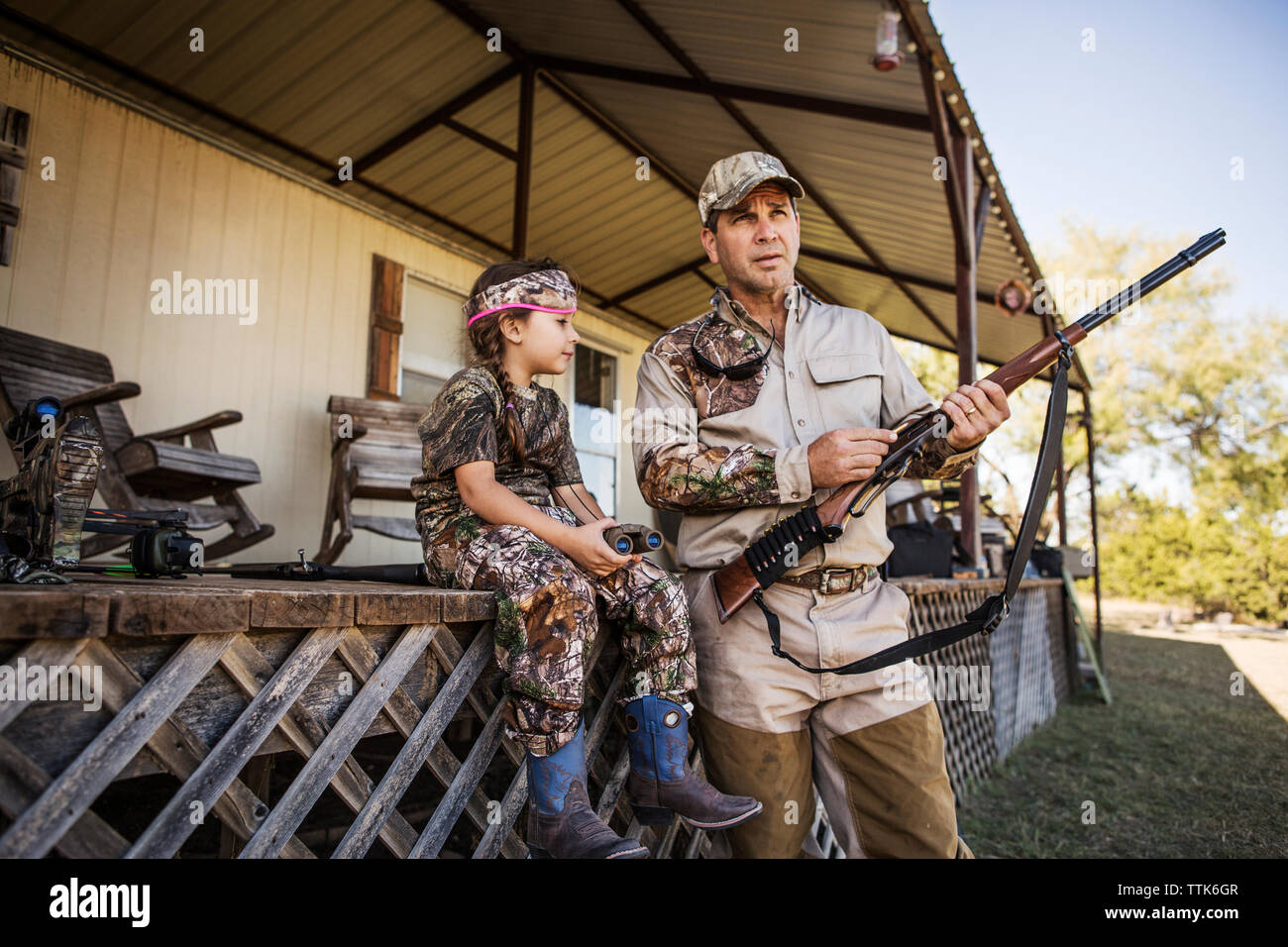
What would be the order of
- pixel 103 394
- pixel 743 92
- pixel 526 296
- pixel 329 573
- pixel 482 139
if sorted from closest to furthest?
pixel 526 296
pixel 329 573
pixel 103 394
pixel 743 92
pixel 482 139

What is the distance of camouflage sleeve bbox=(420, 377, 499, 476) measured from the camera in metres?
2.04

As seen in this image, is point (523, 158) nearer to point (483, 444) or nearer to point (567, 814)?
point (483, 444)

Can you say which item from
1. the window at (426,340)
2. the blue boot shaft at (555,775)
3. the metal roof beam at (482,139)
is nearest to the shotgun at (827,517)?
the blue boot shaft at (555,775)

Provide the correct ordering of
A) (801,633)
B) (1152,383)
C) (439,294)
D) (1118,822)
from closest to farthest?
(801,633)
(1118,822)
(439,294)
(1152,383)

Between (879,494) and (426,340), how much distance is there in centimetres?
591

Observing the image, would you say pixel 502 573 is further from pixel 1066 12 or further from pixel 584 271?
pixel 1066 12

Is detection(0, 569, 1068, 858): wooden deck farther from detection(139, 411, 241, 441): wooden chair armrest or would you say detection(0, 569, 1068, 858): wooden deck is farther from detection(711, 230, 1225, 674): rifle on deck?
detection(139, 411, 241, 441): wooden chair armrest

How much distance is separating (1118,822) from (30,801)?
15.1ft

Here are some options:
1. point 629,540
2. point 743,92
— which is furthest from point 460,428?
point 743,92

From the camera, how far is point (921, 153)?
17.9ft

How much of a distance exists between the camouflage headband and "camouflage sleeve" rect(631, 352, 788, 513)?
1.44 ft

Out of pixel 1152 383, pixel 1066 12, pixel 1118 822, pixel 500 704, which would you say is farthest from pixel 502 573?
pixel 1152 383

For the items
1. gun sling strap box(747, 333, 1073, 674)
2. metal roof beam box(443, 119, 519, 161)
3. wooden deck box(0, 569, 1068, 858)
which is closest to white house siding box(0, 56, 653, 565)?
metal roof beam box(443, 119, 519, 161)

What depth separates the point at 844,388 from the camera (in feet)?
7.31
